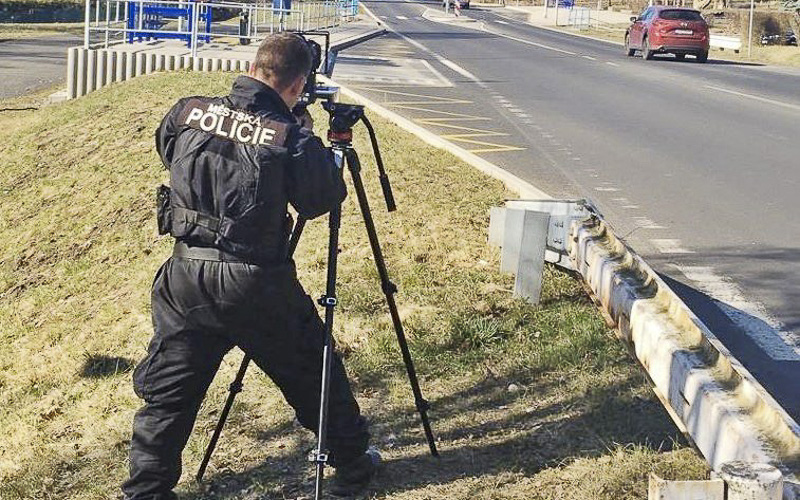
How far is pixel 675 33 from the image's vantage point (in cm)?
3288

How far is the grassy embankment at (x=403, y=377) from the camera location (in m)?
4.62

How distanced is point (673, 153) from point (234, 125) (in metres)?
9.85

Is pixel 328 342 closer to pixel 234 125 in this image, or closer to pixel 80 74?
pixel 234 125

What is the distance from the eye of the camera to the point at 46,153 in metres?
15.3

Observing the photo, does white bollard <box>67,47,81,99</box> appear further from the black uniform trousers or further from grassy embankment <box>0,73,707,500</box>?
the black uniform trousers

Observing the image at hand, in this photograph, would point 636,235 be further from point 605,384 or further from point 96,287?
point 96,287

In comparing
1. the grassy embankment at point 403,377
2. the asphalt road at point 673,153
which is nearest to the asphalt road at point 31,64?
the asphalt road at point 673,153

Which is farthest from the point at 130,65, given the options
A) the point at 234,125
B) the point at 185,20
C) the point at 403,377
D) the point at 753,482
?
the point at 753,482

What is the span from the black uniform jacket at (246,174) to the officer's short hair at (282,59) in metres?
0.05

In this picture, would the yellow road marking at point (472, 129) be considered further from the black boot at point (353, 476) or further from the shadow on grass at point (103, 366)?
the black boot at point (353, 476)

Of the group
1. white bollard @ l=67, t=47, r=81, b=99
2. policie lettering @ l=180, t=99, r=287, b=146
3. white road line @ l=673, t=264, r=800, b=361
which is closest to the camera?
policie lettering @ l=180, t=99, r=287, b=146

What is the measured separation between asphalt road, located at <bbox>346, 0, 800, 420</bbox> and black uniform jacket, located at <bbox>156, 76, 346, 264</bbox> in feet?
8.23

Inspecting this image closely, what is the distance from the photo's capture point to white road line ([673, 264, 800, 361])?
240 inches

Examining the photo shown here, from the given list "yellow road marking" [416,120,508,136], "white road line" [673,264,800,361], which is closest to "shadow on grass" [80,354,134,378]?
"white road line" [673,264,800,361]
